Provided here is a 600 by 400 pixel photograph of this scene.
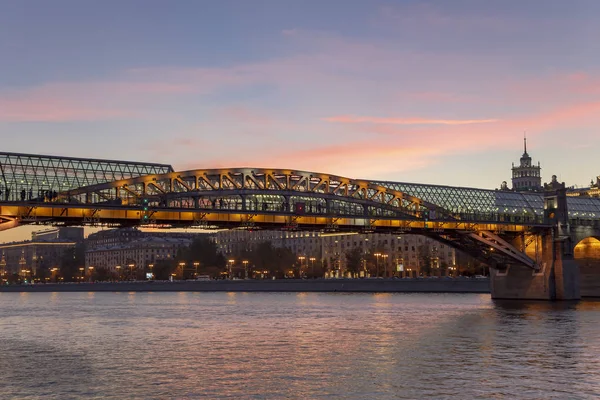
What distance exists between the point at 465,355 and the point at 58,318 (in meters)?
52.1

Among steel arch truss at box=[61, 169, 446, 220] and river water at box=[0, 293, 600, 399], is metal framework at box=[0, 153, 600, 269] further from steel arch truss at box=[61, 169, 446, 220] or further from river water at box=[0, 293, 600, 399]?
river water at box=[0, 293, 600, 399]

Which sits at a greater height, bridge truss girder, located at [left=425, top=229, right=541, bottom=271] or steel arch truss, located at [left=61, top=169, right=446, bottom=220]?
steel arch truss, located at [left=61, top=169, right=446, bottom=220]

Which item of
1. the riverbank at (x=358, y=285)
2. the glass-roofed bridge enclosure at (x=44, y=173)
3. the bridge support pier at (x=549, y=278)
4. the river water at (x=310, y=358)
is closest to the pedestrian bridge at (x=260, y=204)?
the glass-roofed bridge enclosure at (x=44, y=173)

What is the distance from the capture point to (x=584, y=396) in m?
31.8

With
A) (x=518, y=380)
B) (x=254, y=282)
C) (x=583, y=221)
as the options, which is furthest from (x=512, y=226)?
(x=254, y=282)

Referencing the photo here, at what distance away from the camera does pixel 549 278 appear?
330 feet

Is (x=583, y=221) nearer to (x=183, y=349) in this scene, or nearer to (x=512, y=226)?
(x=512, y=226)

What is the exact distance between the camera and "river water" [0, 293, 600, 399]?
33.7m

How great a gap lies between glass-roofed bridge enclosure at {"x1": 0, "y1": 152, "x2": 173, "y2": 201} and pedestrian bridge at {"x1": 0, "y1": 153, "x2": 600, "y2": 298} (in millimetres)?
96

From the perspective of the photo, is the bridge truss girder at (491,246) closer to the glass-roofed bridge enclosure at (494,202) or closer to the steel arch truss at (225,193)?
the steel arch truss at (225,193)

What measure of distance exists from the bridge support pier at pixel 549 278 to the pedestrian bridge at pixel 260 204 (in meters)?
1.08

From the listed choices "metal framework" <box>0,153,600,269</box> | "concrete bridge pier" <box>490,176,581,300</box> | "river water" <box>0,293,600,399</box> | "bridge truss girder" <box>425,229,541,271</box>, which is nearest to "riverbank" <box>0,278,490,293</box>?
"concrete bridge pier" <box>490,176,581,300</box>

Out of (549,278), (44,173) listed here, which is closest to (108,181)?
(44,173)

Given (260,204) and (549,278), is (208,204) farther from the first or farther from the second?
(549,278)
